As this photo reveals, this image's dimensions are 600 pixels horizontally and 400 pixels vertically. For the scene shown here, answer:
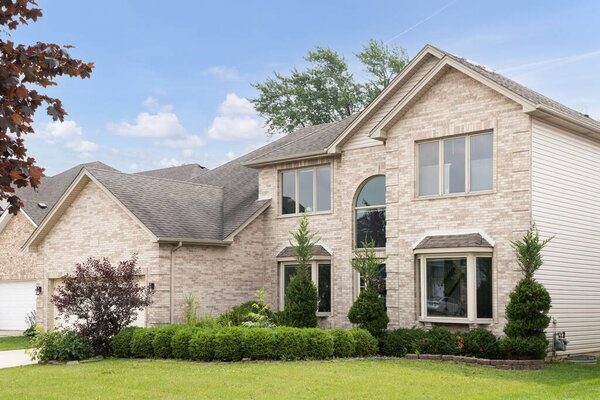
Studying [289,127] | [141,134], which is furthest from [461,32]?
[141,134]

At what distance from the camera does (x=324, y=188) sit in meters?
22.0

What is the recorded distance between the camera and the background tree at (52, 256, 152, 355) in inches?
695

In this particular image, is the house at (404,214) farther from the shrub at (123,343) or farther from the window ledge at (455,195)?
the shrub at (123,343)

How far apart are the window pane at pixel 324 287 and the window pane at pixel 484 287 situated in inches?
222

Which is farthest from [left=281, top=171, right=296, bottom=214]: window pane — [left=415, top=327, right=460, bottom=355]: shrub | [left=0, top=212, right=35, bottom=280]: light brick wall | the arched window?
[left=0, top=212, right=35, bottom=280]: light brick wall

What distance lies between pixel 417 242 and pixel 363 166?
354 cm

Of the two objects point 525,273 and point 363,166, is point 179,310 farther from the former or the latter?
point 525,273

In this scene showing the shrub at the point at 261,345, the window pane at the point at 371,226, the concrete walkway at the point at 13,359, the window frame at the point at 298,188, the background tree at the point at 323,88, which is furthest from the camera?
the background tree at the point at 323,88

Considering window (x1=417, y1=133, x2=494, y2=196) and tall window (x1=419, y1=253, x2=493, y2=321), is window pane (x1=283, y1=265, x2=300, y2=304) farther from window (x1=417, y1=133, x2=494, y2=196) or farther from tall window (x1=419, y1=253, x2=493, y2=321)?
window (x1=417, y1=133, x2=494, y2=196)

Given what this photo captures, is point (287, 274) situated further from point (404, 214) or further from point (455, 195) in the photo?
point (455, 195)

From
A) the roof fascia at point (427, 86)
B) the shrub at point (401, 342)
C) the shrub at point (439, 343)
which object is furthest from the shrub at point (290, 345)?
the roof fascia at point (427, 86)

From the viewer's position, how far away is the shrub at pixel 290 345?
→ 15570 mm

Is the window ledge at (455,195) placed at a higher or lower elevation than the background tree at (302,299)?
higher

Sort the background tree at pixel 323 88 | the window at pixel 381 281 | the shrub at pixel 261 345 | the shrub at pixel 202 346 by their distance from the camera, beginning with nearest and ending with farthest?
the shrub at pixel 261 345, the shrub at pixel 202 346, the window at pixel 381 281, the background tree at pixel 323 88
